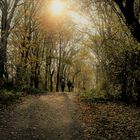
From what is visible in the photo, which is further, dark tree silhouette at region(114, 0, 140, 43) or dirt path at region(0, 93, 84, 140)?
dark tree silhouette at region(114, 0, 140, 43)

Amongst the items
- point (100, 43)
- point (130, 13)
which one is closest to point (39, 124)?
point (130, 13)

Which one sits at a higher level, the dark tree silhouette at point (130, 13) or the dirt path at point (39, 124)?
A: the dark tree silhouette at point (130, 13)

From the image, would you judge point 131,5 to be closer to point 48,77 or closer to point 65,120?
point 65,120

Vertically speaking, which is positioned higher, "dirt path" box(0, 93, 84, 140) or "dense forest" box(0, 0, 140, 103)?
"dense forest" box(0, 0, 140, 103)

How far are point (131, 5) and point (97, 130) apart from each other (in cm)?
546

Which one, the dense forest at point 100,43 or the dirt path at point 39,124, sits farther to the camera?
the dense forest at point 100,43

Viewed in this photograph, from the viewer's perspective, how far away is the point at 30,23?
122 feet

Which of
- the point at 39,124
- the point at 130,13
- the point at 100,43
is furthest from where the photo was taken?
the point at 100,43

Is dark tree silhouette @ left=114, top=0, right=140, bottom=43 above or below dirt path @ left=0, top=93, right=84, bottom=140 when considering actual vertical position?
above

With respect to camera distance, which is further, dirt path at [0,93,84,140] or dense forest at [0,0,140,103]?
dense forest at [0,0,140,103]

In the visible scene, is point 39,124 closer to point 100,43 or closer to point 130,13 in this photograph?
point 130,13

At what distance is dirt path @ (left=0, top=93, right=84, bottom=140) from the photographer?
1144cm

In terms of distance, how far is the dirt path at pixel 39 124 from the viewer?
37.5 feet

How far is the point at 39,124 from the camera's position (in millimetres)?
13195
